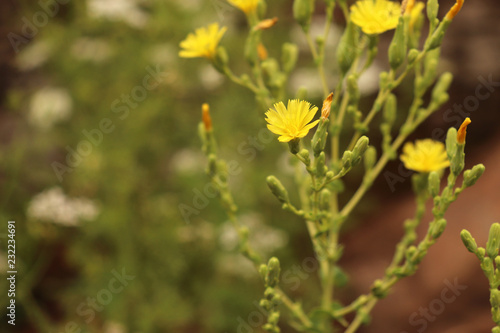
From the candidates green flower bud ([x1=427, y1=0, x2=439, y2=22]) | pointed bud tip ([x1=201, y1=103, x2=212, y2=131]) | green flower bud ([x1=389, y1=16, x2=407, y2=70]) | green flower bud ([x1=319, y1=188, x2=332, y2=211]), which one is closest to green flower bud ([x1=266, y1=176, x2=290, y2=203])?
green flower bud ([x1=319, y1=188, x2=332, y2=211])

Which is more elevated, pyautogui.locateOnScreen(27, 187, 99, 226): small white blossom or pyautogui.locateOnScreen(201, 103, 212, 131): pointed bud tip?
pyautogui.locateOnScreen(201, 103, 212, 131): pointed bud tip

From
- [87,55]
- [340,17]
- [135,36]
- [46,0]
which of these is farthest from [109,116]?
[340,17]

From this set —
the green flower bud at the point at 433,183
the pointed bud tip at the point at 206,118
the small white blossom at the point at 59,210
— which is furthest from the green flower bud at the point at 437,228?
the small white blossom at the point at 59,210

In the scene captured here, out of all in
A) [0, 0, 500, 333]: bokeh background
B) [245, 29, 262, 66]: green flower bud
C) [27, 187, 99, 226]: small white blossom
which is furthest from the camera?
[0, 0, 500, 333]: bokeh background

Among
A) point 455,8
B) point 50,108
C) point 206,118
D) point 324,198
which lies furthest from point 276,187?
point 50,108

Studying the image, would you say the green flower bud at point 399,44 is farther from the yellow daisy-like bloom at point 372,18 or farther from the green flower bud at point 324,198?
the green flower bud at point 324,198

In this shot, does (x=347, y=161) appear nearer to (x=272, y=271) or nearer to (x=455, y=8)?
(x=272, y=271)

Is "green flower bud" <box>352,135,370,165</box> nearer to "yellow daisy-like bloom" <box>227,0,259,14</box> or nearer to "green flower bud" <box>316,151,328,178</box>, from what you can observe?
"green flower bud" <box>316,151,328,178</box>
